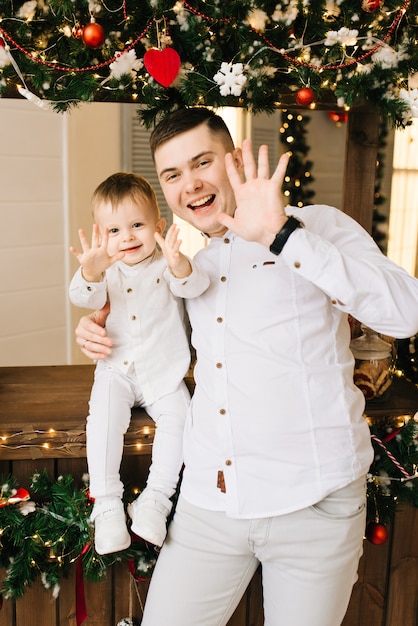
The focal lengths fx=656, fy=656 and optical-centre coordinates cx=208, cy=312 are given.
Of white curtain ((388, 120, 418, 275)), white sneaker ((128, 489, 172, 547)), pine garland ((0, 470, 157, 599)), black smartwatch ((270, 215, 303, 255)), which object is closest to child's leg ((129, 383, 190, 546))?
white sneaker ((128, 489, 172, 547))

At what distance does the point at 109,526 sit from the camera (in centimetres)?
166

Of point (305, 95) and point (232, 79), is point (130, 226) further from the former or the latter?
point (305, 95)

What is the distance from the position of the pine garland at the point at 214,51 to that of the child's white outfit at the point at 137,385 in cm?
47

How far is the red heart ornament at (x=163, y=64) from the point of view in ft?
5.30

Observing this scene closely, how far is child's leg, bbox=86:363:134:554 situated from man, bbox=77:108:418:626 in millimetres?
152

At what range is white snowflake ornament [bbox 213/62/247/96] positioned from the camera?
5.41 ft

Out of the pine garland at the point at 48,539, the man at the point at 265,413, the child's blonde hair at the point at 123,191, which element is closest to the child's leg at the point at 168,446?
the man at the point at 265,413

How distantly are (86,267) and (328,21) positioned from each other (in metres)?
0.89

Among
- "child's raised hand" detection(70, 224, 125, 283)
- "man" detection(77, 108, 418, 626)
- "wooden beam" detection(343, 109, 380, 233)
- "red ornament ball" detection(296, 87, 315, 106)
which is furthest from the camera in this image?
"wooden beam" detection(343, 109, 380, 233)

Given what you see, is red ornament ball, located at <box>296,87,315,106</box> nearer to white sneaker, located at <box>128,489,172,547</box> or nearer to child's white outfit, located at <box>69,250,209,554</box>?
child's white outfit, located at <box>69,250,209,554</box>

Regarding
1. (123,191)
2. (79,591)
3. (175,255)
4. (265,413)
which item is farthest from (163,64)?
(79,591)

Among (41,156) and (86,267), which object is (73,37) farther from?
(41,156)

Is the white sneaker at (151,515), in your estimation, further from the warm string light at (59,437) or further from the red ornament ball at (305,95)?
the red ornament ball at (305,95)

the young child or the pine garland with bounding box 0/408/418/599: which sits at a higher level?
the young child
